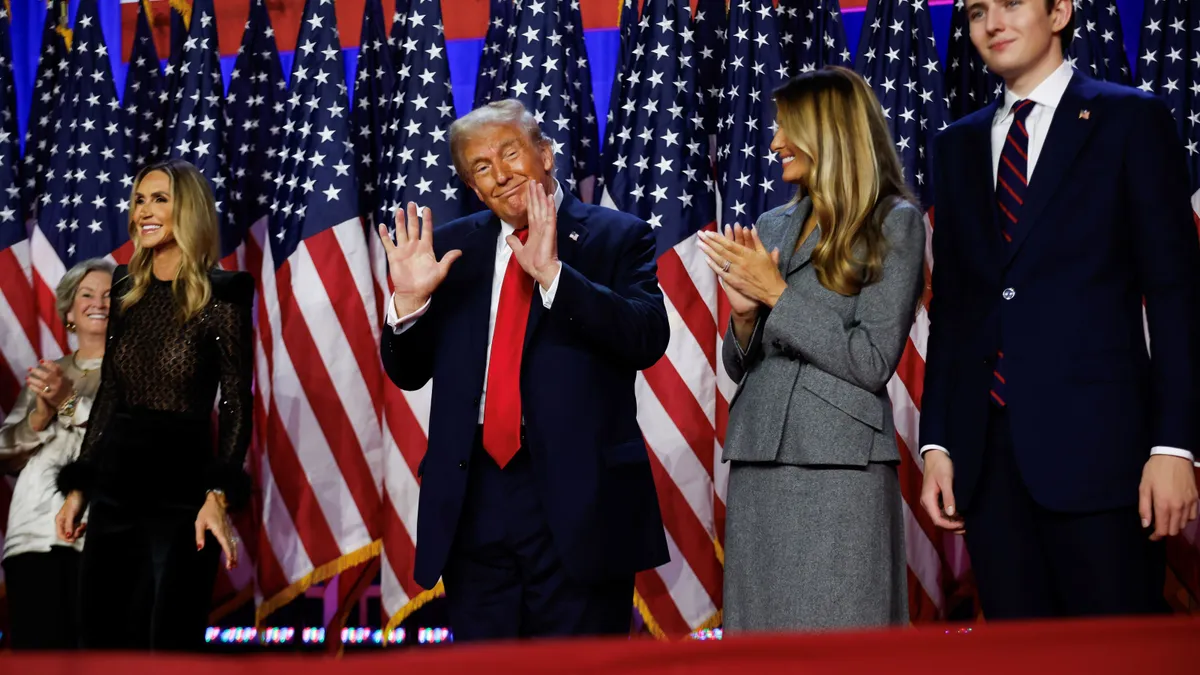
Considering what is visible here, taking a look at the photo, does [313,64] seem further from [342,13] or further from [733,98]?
[733,98]

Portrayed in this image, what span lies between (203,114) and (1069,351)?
341cm

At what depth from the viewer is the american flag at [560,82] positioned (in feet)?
14.1

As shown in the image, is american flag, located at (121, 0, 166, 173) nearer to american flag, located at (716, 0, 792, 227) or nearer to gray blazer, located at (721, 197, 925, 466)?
american flag, located at (716, 0, 792, 227)

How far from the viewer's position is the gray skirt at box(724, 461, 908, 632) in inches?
93.3

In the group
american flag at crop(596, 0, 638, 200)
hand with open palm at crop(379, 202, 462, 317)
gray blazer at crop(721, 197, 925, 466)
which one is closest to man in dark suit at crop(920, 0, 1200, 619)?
gray blazer at crop(721, 197, 925, 466)

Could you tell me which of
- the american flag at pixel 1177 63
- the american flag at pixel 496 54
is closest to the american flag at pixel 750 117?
the american flag at pixel 496 54

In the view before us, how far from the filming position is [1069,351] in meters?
2.24

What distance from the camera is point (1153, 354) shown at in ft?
7.39

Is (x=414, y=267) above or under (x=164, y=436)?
above

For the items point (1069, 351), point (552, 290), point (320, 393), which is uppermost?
point (552, 290)

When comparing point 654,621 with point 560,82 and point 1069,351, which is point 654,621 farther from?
point 1069,351

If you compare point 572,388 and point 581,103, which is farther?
point 581,103

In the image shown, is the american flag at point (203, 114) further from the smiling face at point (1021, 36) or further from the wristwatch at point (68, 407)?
the smiling face at point (1021, 36)

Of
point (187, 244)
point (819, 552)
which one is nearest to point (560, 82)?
point (187, 244)
